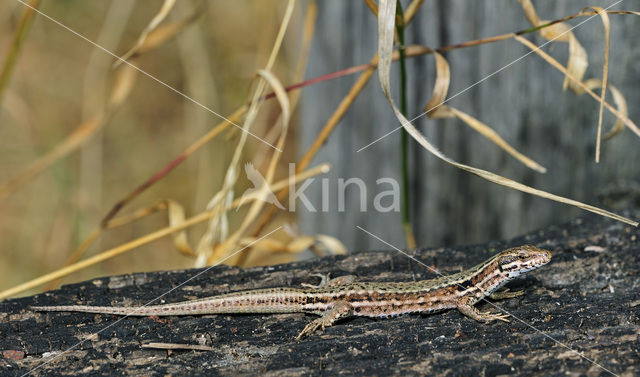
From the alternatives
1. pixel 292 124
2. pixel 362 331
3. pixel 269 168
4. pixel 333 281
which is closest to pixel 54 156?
pixel 269 168

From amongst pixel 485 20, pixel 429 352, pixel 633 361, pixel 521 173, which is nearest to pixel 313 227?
pixel 521 173

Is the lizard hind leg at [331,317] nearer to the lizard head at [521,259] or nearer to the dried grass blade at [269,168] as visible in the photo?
the dried grass blade at [269,168]

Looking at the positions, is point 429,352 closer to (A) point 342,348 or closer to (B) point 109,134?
(A) point 342,348

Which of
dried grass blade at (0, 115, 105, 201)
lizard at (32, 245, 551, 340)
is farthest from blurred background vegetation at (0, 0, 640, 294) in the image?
lizard at (32, 245, 551, 340)

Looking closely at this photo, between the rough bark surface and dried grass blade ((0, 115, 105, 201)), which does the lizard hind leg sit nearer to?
the rough bark surface

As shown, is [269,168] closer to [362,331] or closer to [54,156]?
[362,331]
